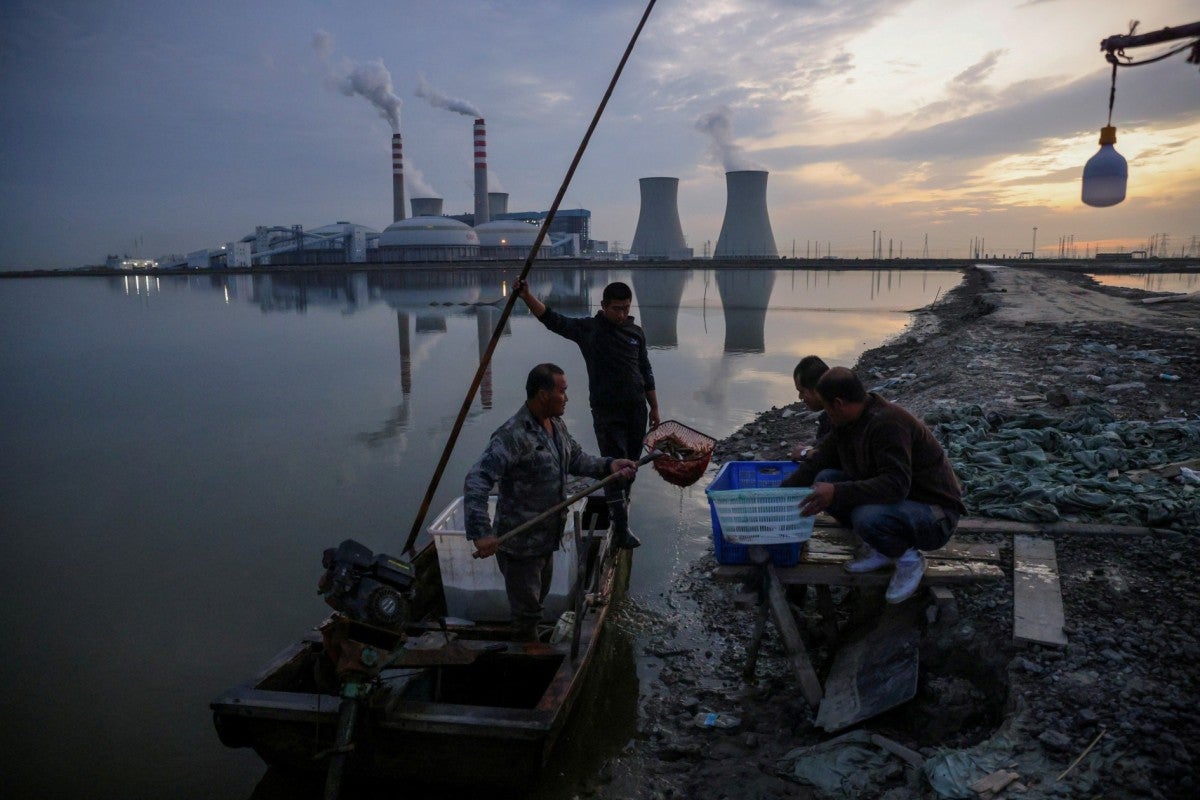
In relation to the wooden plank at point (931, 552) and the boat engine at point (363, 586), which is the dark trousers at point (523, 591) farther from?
the wooden plank at point (931, 552)

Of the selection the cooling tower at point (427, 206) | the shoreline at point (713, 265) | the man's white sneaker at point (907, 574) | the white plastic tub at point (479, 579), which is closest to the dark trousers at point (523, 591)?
the white plastic tub at point (479, 579)

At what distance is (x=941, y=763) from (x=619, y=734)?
5.71 feet

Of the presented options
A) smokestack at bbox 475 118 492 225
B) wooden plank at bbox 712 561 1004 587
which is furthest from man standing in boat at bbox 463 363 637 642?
smokestack at bbox 475 118 492 225

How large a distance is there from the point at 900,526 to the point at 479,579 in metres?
2.46

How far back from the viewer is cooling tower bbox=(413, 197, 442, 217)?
318 ft

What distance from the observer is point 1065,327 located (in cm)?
1455

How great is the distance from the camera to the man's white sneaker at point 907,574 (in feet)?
12.3

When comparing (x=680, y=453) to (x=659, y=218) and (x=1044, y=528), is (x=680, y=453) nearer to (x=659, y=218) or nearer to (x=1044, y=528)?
(x=1044, y=528)

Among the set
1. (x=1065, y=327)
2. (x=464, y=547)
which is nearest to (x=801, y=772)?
(x=464, y=547)

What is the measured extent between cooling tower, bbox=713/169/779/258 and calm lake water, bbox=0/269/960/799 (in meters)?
47.2

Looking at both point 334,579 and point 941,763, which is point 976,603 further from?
point 334,579

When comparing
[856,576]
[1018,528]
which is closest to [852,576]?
[856,576]

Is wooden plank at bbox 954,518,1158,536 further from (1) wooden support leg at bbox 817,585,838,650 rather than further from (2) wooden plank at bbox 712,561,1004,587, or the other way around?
(1) wooden support leg at bbox 817,585,838,650

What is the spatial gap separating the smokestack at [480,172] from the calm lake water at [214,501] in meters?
64.7
